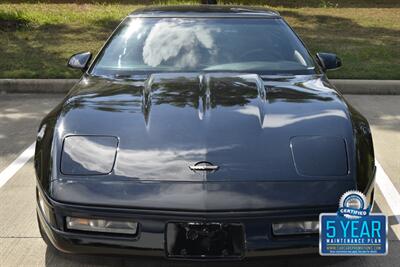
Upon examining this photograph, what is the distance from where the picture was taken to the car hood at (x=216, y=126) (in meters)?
2.70

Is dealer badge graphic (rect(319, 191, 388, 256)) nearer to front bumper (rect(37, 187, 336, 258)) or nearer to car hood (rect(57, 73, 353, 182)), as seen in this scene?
front bumper (rect(37, 187, 336, 258))

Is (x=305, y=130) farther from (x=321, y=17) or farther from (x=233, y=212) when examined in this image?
(x=321, y=17)

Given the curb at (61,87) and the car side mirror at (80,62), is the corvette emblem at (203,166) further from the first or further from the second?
the curb at (61,87)

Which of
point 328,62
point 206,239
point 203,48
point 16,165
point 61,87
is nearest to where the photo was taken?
point 206,239

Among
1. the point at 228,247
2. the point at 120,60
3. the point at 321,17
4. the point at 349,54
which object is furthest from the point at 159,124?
the point at 321,17

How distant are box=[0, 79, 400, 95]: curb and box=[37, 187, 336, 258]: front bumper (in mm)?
5066

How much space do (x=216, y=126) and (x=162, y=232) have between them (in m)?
0.67

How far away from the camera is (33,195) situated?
13.6 ft

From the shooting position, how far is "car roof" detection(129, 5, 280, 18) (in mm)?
4492

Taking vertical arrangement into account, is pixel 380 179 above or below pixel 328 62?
below

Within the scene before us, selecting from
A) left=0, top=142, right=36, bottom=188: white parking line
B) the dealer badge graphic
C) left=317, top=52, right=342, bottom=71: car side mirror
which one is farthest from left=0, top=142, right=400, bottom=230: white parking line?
the dealer badge graphic

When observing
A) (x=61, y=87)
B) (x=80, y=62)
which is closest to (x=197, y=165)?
(x=80, y=62)

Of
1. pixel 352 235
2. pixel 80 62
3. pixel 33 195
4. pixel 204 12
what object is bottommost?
pixel 33 195

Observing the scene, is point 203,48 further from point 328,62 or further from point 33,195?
point 33,195
